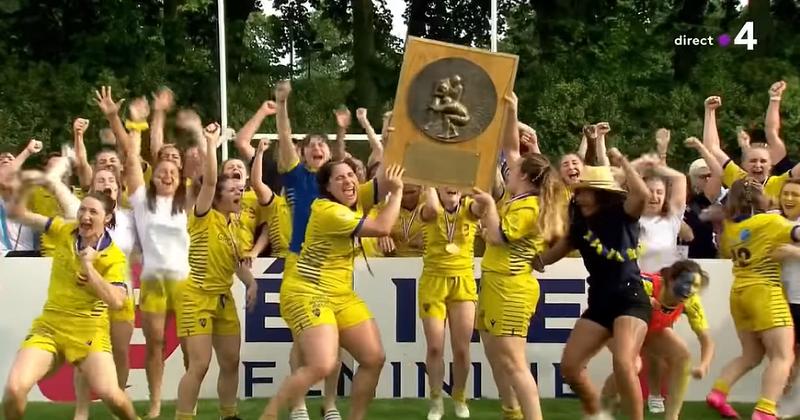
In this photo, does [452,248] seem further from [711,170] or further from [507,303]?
[711,170]

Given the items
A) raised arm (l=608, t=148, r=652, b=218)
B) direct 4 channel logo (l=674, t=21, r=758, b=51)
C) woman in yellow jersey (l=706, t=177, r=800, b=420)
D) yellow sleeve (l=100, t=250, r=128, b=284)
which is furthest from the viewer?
direct 4 channel logo (l=674, t=21, r=758, b=51)

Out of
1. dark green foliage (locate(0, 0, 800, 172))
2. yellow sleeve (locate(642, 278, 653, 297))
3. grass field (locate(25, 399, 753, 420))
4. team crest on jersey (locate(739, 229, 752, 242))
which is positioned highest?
dark green foliage (locate(0, 0, 800, 172))

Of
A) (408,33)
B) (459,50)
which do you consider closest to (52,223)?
(459,50)

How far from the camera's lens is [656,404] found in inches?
326

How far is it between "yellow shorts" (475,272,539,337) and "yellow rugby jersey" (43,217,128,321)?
2.15 meters

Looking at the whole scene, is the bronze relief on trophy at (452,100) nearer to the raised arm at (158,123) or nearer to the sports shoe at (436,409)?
the sports shoe at (436,409)

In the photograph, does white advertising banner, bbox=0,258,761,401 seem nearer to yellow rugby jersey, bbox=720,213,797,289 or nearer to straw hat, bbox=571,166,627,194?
yellow rugby jersey, bbox=720,213,797,289

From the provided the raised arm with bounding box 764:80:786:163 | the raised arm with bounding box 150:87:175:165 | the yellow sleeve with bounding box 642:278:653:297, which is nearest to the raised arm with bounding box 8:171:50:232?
the raised arm with bounding box 150:87:175:165

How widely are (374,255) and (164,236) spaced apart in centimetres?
168

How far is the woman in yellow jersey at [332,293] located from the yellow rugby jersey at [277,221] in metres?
1.32

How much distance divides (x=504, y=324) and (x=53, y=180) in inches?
109

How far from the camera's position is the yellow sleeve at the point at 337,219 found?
21.9 feet

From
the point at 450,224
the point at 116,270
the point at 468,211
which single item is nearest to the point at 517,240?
the point at 468,211

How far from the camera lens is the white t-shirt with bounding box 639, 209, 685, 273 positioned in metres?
8.08
